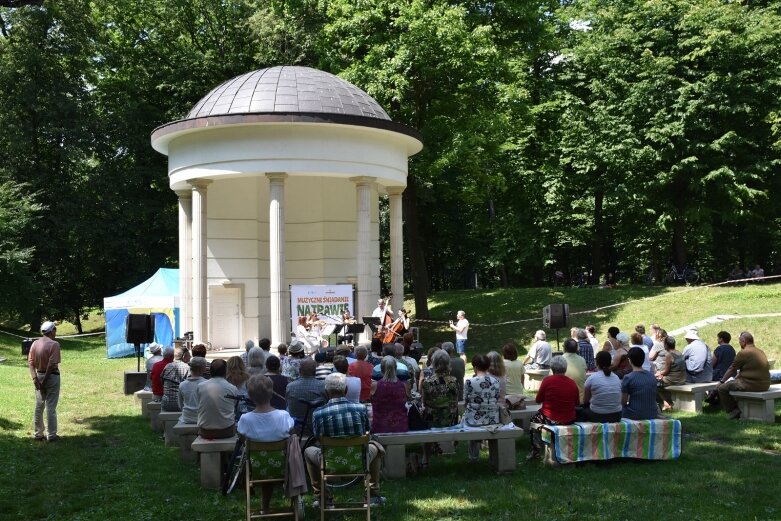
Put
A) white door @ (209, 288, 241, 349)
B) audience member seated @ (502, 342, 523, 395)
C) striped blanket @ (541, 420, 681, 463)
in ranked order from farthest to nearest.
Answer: white door @ (209, 288, 241, 349) < audience member seated @ (502, 342, 523, 395) < striped blanket @ (541, 420, 681, 463)

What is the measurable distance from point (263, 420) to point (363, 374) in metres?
3.09

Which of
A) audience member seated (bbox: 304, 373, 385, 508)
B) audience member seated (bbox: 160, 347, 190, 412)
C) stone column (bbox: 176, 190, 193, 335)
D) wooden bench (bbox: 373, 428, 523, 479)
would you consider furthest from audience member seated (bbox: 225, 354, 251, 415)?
stone column (bbox: 176, 190, 193, 335)

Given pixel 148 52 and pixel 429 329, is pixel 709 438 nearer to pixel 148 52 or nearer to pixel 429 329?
pixel 429 329

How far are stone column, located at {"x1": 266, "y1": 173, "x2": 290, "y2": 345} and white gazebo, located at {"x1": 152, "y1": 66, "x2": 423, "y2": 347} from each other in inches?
1.1

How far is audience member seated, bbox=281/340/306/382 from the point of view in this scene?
34.7ft

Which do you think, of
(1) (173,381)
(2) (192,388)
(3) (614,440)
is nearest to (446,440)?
(3) (614,440)

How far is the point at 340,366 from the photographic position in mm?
9281

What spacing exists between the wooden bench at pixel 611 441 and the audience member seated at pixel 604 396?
14 cm

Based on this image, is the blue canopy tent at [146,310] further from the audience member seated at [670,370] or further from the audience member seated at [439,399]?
the audience member seated at [439,399]

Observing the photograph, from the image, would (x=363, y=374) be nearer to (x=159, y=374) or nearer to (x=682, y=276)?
(x=159, y=374)

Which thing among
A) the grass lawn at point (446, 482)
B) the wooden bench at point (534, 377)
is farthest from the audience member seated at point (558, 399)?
the wooden bench at point (534, 377)

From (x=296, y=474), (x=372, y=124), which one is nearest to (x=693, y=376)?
(x=296, y=474)

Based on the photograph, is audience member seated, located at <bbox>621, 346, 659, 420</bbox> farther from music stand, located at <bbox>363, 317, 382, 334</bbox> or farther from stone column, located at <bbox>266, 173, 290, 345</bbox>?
stone column, located at <bbox>266, 173, 290, 345</bbox>

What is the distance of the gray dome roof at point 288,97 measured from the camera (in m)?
22.2
